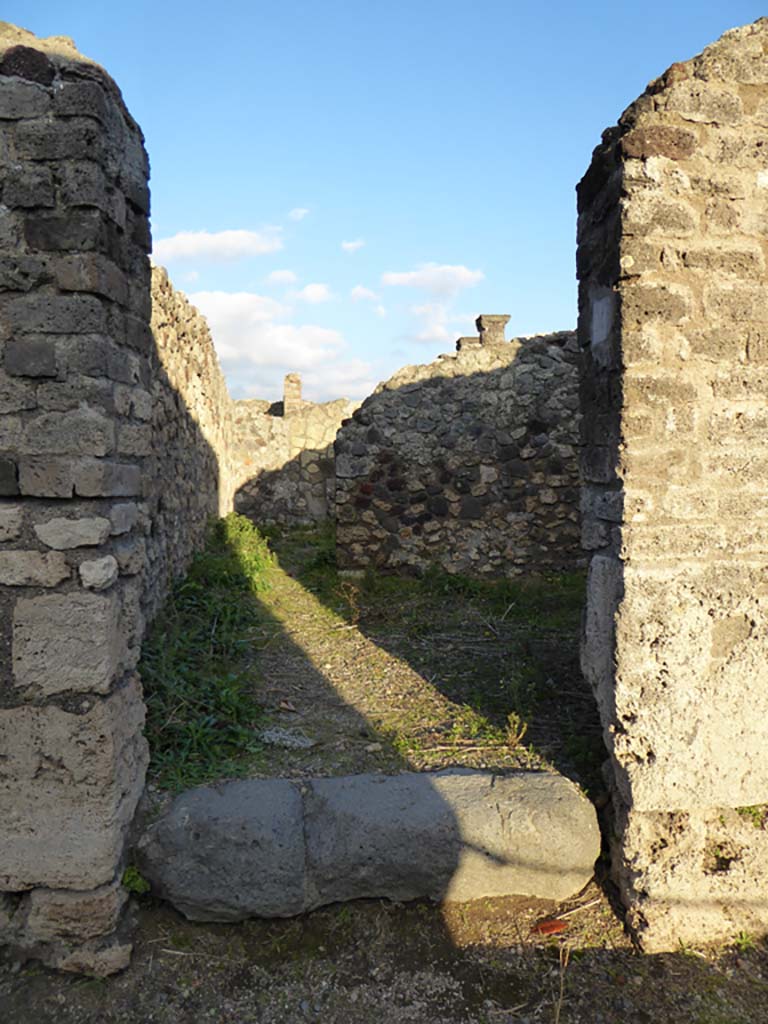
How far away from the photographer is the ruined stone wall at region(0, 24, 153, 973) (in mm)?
2354

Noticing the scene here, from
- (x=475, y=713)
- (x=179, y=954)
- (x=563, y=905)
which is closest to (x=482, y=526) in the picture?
(x=475, y=713)

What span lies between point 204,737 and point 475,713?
4.83 feet

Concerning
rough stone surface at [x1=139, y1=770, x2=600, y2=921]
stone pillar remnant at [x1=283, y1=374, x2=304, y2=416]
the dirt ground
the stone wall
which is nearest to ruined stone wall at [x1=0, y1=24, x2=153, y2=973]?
the dirt ground

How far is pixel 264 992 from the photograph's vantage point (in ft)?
7.86

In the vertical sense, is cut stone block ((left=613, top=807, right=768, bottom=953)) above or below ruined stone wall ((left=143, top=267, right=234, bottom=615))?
below

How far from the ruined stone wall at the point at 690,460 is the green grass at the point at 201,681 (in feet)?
6.02

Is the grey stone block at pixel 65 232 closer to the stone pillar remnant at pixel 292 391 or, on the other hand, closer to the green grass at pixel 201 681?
the green grass at pixel 201 681

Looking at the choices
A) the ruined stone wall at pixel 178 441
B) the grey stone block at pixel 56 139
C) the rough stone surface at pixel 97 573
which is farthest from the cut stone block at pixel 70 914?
the grey stone block at pixel 56 139

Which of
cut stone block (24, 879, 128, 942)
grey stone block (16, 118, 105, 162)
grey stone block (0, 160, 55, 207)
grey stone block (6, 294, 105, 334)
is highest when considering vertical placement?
grey stone block (16, 118, 105, 162)

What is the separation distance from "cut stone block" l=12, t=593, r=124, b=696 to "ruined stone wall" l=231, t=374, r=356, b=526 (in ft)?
30.2

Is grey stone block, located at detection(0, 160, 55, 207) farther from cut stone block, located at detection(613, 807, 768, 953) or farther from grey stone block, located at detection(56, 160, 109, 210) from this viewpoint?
cut stone block, located at detection(613, 807, 768, 953)

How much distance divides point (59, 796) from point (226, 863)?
68 cm

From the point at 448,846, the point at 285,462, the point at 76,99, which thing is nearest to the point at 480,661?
the point at 448,846

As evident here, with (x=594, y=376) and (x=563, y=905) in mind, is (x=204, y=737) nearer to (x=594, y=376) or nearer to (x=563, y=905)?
(x=563, y=905)
